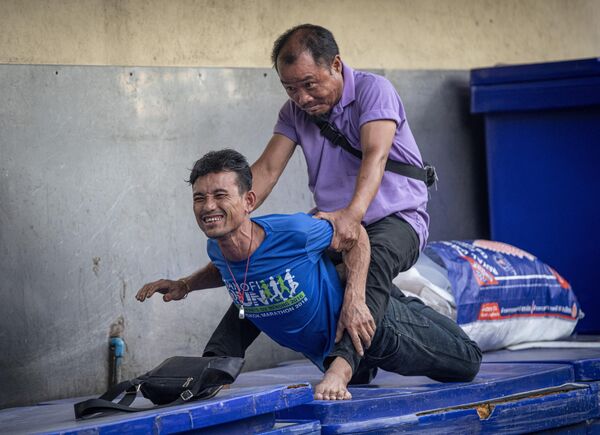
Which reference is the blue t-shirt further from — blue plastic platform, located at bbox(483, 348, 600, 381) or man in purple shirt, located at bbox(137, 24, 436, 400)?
blue plastic platform, located at bbox(483, 348, 600, 381)

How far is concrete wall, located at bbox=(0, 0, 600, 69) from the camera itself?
13.4ft

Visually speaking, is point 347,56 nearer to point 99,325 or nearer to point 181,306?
point 181,306

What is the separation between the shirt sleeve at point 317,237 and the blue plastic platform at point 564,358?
3.84 feet

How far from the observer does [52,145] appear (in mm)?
4012

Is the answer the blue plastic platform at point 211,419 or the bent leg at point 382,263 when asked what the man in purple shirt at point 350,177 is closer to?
the bent leg at point 382,263

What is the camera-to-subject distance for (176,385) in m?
2.74

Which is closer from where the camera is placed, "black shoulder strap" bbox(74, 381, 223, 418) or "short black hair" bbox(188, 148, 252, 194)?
"black shoulder strap" bbox(74, 381, 223, 418)

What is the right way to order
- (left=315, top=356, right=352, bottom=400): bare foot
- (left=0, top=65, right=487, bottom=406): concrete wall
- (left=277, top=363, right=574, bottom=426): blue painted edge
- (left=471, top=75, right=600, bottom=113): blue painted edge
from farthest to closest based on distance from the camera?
1. (left=471, top=75, right=600, bottom=113): blue painted edge
2. (left=0, top=65, right=487, bottom=406): concrete wall
3. (left=315, top=356, right=352, bottom=400): bare foot
4. (left=277, top=363, right=574, bottom=426): blue painted edge

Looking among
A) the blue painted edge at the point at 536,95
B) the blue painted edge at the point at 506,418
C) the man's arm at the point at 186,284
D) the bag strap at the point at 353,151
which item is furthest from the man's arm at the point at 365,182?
the blue painted edge at the point at 536,95

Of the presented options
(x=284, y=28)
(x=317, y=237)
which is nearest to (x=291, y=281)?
(x=317, y=237)

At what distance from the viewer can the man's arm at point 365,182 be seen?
3.23 meters

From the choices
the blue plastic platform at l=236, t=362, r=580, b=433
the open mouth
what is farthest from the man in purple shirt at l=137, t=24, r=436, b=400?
the open mouth

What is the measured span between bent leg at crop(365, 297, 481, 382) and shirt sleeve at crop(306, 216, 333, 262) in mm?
320

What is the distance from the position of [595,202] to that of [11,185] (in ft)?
9.15
